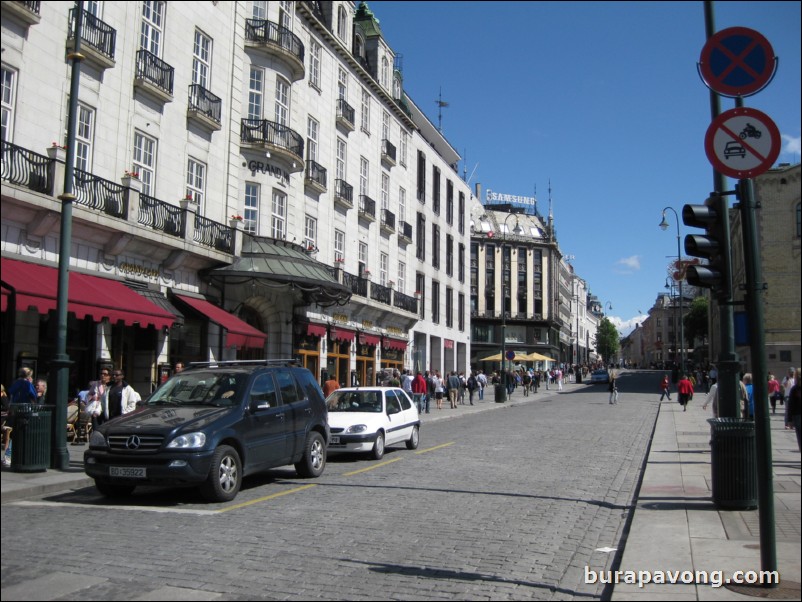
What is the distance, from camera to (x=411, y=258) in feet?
147

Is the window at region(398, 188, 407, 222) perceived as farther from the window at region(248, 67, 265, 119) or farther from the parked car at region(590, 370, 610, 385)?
the parked car at region(590, 370, 610, 385)

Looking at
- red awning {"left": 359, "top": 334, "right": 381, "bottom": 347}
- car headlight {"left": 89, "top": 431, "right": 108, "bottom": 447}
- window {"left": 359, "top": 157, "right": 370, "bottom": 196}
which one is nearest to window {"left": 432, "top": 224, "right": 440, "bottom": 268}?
red awning {"left": 359, "top": 334, "right": 381, "bottom": 347}

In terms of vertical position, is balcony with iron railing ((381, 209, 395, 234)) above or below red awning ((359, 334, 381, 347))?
above

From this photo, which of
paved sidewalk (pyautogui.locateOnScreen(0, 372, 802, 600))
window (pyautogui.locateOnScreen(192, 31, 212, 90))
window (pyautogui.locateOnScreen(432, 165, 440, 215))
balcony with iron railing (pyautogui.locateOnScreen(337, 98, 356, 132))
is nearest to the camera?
paved sidewalk (pyautogui.locateOnScreen(0, 372, 802, 600))

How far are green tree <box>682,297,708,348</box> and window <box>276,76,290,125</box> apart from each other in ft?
306

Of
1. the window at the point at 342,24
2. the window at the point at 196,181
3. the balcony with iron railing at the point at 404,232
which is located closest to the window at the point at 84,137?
the window at the point at 196,181

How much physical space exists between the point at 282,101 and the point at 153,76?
7988 millimetres

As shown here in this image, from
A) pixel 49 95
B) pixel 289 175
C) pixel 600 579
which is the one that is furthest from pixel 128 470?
pixel 289 175

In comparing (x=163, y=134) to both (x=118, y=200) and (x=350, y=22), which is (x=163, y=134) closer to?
(x=118, y=200)

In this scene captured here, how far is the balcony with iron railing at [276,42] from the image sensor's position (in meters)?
26.0

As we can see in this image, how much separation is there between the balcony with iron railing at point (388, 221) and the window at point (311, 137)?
8816 millimetres

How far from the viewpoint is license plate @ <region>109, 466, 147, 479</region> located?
948 cm

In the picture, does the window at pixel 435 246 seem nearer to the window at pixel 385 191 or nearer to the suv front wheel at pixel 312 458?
the window at pixel 385 191

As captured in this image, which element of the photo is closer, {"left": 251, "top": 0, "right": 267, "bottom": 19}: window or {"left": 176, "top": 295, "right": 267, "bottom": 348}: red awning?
{"left": 176, "top": 295, "right": 267, "bottom": 348}: red awning
